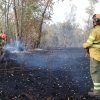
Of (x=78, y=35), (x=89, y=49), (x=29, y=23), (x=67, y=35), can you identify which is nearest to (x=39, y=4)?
(x=29, y=23)

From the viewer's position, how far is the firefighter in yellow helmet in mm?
4594

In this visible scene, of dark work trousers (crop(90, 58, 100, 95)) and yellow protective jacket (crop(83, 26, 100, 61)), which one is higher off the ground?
yellow protective jacket (crop(83, 26, 100, 61))

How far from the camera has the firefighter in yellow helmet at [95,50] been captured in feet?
15.1

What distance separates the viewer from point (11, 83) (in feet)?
19.4

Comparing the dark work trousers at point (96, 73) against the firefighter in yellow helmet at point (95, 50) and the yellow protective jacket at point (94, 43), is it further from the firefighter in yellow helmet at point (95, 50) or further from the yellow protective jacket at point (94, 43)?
the yellow protective jacket at point (94, 43)

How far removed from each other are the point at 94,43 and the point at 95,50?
152 mm

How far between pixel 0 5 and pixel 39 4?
8633 mm

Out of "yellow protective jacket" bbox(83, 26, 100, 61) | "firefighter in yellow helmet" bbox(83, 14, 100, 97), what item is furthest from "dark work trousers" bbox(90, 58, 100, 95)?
"yellow protective jacket" bbox(83, 26, 100, 61)

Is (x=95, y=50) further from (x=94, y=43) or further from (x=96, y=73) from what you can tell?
(x=96, y=73)

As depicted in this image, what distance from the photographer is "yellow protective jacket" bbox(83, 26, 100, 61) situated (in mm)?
4590

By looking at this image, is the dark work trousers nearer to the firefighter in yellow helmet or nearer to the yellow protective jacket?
the firefighter in yellow helmet

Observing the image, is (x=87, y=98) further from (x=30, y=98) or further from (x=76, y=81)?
(x=76, y=81)

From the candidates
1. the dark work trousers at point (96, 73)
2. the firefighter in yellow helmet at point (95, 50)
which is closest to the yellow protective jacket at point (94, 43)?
the firefighter in yellow helmet at point (95, 50)

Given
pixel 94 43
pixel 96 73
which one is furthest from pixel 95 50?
pixel 96 73
